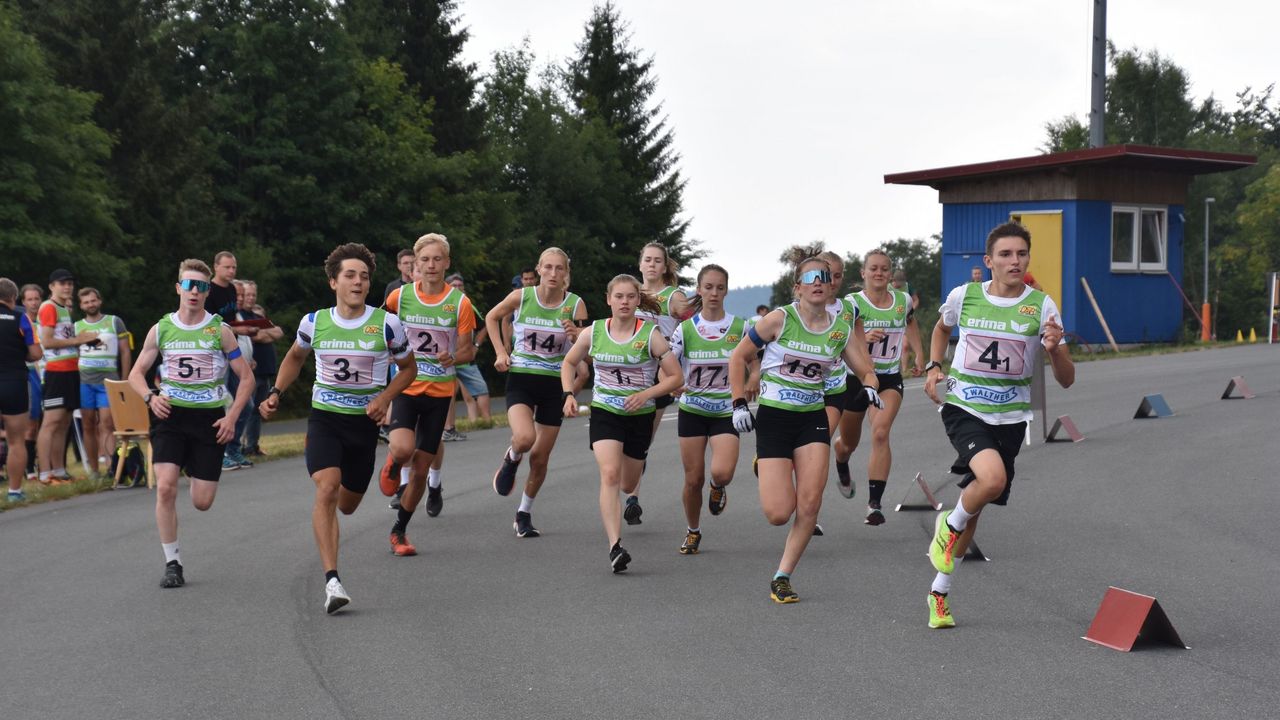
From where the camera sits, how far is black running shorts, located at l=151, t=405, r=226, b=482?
30.9 feet

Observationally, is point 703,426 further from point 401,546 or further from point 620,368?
point 401,546

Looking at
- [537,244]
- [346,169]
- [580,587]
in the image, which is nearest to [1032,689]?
[580,587]

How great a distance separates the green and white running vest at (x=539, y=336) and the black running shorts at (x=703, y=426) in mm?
1370

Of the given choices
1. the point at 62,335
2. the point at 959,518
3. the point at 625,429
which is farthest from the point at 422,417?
the point at 62,335

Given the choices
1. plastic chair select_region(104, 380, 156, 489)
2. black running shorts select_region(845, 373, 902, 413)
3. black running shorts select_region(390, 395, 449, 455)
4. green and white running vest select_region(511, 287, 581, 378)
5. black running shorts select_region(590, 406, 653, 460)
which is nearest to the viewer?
black running shorts select_region(590, 406, 653, 460)

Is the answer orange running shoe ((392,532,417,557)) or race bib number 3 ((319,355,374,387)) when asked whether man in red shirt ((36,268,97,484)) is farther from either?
race bib number 3 ((319,355,374,387))

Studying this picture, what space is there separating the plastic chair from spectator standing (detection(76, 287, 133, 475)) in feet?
2.30

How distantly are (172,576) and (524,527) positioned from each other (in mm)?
2798

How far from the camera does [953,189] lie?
129 feet

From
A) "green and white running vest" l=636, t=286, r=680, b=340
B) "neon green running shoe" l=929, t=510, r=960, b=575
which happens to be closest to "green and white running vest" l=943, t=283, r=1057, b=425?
"neon green running shoe" l=929, t=510, r=960, b=575

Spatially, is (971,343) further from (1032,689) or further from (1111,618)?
(1032,689)

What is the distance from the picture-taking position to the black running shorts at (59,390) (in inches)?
587

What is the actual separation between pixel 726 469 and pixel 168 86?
36954 mm

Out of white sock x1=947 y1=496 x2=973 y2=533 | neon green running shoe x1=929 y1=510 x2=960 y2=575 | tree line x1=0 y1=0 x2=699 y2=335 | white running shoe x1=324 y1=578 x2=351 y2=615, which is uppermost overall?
tree line x1=0 y1=0 x2=699 y2=335
